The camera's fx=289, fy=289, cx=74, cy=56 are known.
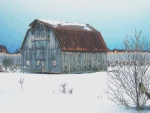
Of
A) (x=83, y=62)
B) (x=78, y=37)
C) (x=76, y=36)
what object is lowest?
(x=83, y=62)

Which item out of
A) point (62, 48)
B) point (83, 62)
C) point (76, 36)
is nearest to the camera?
point (62, 48)

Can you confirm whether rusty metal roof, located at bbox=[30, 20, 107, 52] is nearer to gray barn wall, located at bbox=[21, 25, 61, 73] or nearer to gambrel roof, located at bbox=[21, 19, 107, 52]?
gambrel roof, located at bbox=[21, 19, 107, 52]

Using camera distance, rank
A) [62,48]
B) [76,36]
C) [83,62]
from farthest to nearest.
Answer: [83,62] < [76,36] < [62,48]

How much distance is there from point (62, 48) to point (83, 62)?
4.08 m

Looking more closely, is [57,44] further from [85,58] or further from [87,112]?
[87,112]

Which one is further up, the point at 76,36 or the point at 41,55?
the point at 76,36

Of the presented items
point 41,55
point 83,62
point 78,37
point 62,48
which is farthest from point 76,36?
point 41,55

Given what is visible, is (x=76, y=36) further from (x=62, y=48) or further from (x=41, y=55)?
(x=41, y=55)

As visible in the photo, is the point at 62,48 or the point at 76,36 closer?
the point at 62,48

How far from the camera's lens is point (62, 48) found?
3272 centimetres

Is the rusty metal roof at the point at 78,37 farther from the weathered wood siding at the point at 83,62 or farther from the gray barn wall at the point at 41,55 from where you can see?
the gray barn wall at the point at 41,55

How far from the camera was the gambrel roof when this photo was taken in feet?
110

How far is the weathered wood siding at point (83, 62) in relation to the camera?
3366cm

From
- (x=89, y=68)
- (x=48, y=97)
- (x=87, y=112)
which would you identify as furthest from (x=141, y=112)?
(x=89, y=68)
